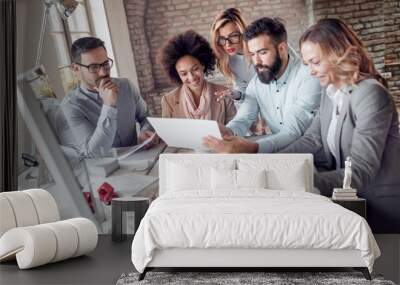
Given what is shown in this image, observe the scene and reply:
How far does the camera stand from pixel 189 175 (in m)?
7.31

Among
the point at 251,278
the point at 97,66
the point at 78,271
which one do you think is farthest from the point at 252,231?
the point at 97,66

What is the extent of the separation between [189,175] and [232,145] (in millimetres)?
863

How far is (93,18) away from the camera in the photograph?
8102mm

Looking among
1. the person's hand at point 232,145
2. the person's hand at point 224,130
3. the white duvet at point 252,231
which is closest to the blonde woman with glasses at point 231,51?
the person's hand at point 224,130

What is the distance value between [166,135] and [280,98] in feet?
4.42

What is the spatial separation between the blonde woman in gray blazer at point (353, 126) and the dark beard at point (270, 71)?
0.96ft

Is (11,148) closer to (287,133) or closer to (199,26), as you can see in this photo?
(199,26)

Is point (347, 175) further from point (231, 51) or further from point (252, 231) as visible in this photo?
point (252, 231)

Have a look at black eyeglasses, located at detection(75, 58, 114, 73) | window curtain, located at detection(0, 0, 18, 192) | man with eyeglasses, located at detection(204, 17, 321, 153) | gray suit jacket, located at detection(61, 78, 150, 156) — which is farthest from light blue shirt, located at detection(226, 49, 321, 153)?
window curtain, located at detection(0, 0, 18, 192)

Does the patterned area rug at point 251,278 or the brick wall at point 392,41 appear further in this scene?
the brick wall at point 392,41

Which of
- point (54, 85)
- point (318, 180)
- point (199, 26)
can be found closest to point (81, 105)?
point (54, 85)

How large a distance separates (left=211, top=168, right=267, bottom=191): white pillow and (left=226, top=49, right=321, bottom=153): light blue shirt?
32.7 inches

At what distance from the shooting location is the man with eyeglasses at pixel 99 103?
8133 mm

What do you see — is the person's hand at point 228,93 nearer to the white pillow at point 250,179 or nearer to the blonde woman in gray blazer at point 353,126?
the blonde woman in gray blazer at point 353,126
